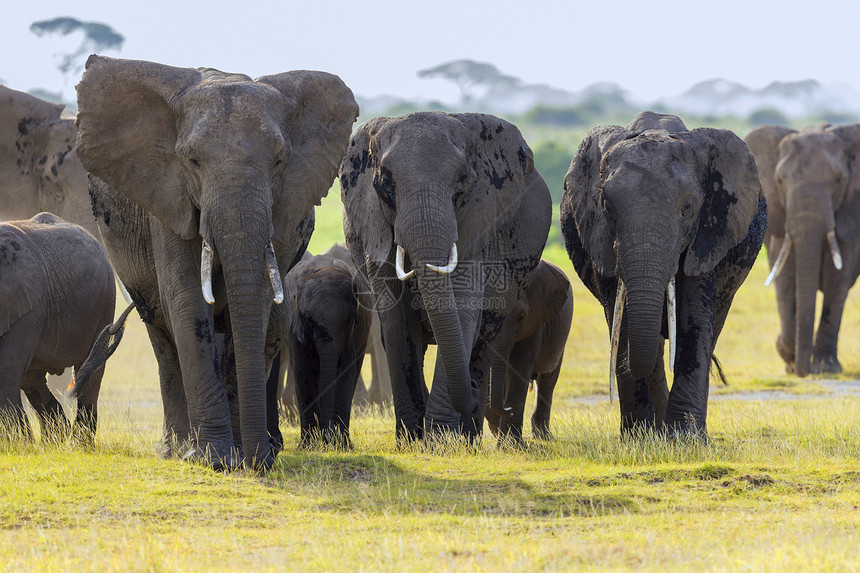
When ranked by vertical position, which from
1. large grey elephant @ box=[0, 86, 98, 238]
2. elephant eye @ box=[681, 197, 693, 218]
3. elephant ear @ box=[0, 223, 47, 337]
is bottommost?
elephant ear @ box=[0, 223, 47, 337]

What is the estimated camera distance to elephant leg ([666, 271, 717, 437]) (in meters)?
10.6

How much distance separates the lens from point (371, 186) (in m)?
10.8

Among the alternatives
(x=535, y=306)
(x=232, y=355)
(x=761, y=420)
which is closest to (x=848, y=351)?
(x=761, y=420)

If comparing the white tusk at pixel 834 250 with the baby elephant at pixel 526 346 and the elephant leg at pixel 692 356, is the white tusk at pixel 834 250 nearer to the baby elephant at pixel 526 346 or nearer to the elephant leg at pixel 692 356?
the baby elephant at pixel 526 346

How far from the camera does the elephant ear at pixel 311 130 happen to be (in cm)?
950

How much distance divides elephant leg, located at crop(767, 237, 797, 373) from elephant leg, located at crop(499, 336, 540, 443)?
10.6 meters

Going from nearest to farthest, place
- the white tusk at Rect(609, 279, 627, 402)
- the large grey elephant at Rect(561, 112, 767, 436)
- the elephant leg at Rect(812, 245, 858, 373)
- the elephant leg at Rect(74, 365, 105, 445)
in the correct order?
the large grey elephant at Rect(561, 112, 767, 436)
the white tusk at Rect(609, 279, 627, 402)
the elephant leg at Rect(74, 365, 105, 445)
the elephant leg at Rect(812, 245, 858, 373)

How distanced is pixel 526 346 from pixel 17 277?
5023 mm

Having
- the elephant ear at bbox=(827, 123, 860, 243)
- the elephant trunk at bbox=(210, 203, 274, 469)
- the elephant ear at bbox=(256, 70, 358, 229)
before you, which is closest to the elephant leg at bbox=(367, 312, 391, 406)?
the elephant ear at bbox=(256, 70, 358, 229)

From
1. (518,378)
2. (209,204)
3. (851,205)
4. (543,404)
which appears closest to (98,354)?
(209,204)

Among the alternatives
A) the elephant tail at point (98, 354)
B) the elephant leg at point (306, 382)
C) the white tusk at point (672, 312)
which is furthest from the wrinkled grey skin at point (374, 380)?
the white tusk at point (672, 312)

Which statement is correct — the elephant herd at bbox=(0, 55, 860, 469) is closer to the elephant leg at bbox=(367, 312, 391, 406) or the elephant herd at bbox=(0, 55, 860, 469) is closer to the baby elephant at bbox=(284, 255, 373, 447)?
the baby elephant at bbox=(284, 255, 373, 447)

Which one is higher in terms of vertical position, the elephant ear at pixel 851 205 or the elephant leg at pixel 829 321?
the elephant ear at pixel 851 205

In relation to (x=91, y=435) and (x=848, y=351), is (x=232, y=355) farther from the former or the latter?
(x=848, y=351)
